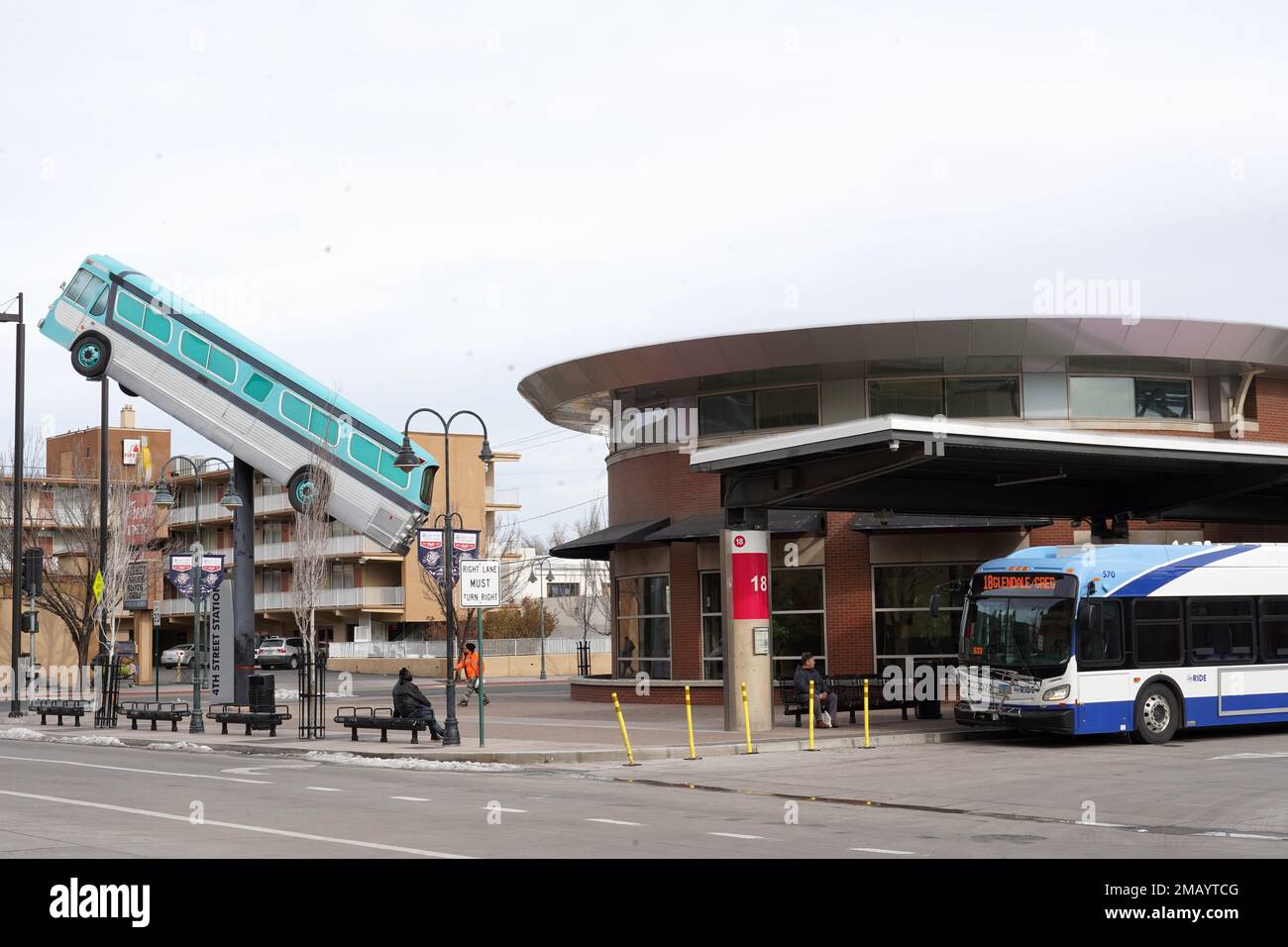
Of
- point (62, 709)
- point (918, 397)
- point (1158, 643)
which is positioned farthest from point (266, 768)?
point (918, 397)

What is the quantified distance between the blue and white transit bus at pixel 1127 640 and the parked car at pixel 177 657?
54.3 m

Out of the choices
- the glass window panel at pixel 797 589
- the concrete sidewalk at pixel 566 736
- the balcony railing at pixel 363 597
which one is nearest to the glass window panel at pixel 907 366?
the glass window panel at pixel 797 589

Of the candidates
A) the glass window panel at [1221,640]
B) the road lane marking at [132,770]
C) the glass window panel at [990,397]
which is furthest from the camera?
the glass window panel at [990,397]

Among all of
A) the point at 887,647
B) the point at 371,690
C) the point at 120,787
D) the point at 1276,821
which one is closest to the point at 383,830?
the point at 120,787

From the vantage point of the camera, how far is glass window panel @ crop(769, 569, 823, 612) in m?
34.6

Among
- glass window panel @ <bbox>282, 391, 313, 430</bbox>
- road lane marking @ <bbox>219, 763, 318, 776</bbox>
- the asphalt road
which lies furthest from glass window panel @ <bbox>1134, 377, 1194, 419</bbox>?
road lane marking @ <bbox>219, 763, 318, 776</bbox>

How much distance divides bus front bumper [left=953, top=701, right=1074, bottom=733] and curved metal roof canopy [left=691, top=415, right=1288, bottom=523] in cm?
426

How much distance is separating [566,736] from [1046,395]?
14669mm

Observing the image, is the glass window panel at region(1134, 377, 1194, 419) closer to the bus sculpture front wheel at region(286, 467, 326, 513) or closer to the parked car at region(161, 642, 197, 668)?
the bus sculpture front wheel at region(286, 467, 326, 513)

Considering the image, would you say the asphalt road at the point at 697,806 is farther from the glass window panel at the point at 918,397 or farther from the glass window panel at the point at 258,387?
the glass window panel at the point at 258,387

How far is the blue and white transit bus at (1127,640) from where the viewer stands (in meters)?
23.1

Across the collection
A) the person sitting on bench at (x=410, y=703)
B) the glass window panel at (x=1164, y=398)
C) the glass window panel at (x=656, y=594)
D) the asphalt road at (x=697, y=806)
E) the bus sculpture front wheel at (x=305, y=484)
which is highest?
the glass window panel at (x=1164, y=398)

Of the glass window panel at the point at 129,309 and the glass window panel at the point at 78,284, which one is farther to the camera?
the glass window panel at the point at 78,284
